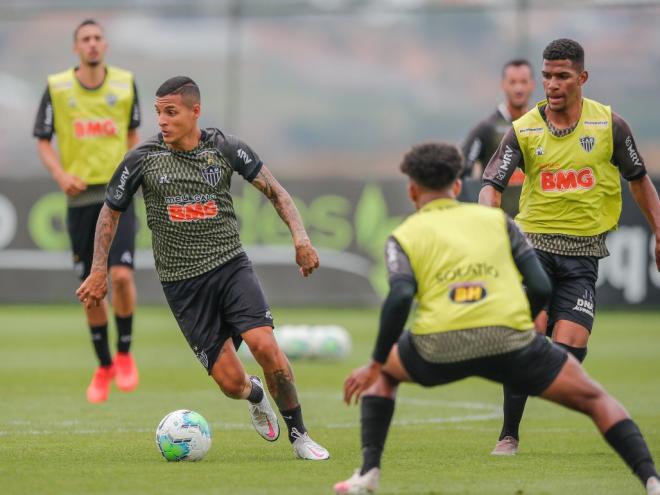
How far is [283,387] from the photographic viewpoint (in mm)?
8164

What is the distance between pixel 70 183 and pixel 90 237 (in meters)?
0.54

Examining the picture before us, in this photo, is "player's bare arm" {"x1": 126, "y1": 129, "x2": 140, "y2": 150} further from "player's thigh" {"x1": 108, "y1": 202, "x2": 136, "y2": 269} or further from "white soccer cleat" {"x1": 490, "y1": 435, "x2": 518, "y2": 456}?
"white soccer cleat" {"x1": 490, "y1": 435, "x2": 518, "y2": 456}

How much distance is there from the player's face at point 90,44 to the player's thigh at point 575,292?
5099mm

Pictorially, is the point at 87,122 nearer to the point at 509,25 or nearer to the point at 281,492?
the point at 281,492

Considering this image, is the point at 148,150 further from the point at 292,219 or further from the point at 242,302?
the point at 242,302

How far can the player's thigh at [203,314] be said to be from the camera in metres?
8.29

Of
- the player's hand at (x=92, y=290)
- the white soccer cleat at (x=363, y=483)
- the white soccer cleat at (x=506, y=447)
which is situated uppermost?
the player's hand at (x=92, y=290)

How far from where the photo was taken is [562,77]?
8.38 m

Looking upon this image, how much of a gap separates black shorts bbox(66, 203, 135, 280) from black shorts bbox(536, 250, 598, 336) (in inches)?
172

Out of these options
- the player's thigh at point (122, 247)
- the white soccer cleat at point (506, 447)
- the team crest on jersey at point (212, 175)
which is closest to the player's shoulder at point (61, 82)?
the player's thigh at point (122, 247)

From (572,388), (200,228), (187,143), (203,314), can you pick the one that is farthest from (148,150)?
(572,388)

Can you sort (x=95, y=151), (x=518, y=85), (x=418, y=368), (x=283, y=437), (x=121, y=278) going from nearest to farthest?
(x=418, y=368)
(x=283, y=437)
(x=518, y=85)
(x=121, y=278)
(x=95, y=151)

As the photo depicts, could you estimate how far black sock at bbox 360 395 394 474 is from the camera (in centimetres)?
650

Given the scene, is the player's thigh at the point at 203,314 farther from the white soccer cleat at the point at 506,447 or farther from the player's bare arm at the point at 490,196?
the white soccer cleat at the point at 506,447
